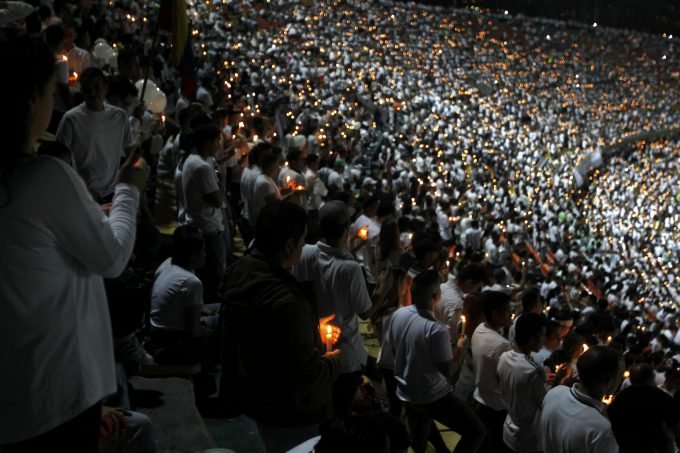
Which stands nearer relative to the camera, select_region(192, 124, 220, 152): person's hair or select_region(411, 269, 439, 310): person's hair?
select_region(411, 269, 439, 310): person's hair

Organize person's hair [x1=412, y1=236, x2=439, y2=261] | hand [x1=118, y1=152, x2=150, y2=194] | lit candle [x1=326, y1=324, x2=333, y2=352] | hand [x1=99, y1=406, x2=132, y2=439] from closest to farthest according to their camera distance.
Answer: hand [x1=118, y1=152, x2=150, y2=194] → hand [x1=99, y1=406, x2=132, y2=439] → lit candle [x1=326, y1=324, x2=333, y2=352] → person's hair [x1=412, y1=236, x2=439, y2=261]

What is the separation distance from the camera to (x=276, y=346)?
9.77 feet

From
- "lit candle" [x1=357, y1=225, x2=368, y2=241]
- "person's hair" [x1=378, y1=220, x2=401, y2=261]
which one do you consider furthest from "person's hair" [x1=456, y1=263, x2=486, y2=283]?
"lit candle" [x1=357, y1=225, x2=368, y2=241]

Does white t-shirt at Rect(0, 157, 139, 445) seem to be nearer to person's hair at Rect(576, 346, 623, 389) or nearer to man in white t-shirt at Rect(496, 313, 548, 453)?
person's hair at Rect(576, 346, 623, 389)

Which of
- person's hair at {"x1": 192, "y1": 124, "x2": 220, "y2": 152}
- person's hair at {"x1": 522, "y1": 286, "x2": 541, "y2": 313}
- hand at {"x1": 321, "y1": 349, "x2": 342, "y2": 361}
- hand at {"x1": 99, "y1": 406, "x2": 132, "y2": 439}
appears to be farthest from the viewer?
person's hair at {"x1": 522, "y1": 286, "x2": 541, "y2": 313}

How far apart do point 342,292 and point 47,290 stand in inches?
86.5

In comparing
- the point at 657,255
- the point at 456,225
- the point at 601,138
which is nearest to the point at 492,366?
the point at 456,225

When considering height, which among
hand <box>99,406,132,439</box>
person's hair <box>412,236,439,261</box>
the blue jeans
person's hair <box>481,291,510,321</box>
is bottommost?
person's hair <box>412,236,439,261</box>

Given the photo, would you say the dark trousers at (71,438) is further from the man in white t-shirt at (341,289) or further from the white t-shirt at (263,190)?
the white t-shirt at (263,190)

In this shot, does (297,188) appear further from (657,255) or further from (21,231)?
(657,255)

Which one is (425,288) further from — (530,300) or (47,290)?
(47,290)

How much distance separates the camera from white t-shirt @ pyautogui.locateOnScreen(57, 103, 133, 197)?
481 cm

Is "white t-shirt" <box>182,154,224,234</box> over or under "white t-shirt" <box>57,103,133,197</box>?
under

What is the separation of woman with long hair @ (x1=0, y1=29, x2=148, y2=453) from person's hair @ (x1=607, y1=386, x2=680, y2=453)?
1833 millimetres
